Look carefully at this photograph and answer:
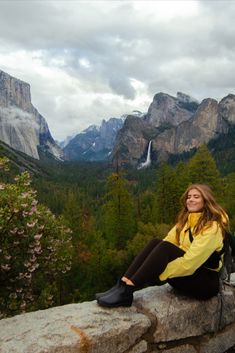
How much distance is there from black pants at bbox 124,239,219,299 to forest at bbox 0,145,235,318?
471cm

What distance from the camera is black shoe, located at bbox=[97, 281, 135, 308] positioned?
4828 mm

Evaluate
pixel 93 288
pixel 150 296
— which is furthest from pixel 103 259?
pixel 150 296

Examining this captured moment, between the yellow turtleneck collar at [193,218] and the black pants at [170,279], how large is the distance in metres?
0.45

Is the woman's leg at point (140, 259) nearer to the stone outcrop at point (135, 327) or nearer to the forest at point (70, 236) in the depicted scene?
the stone outcrop at point (135, 327)

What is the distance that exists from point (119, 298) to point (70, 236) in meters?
8.46

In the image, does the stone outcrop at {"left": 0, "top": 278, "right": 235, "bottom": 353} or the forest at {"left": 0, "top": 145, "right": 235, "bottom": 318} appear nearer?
the stone outcrop at {"left": 0, "top": 278, "right": 235, "bottom": 353}

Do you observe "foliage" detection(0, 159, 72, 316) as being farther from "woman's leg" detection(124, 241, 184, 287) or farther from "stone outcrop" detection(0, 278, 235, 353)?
"woman's leg" detection(124, 241, 184, 287)

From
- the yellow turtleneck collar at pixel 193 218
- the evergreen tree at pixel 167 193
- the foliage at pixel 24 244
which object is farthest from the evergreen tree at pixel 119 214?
the yellow turtleneck collar at pixel 193 218

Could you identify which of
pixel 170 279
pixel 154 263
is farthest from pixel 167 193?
pixel 154 263

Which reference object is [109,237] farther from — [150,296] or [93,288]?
[150,296]

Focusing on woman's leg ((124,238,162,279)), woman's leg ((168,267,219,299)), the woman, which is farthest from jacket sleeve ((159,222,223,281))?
woman's leg ((124,238,162,279))

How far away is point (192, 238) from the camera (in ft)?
17.1

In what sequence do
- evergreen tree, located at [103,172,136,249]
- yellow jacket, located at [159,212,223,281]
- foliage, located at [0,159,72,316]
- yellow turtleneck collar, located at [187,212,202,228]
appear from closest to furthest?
yellow jacket, located at [159,212,223,281] < yellow turtleneck collar, located at [187,212,202,228] < foliage, located at [0,159,72,316] < evergreen tree, located at [103,172,136,249]

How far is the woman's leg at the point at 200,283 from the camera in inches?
196
